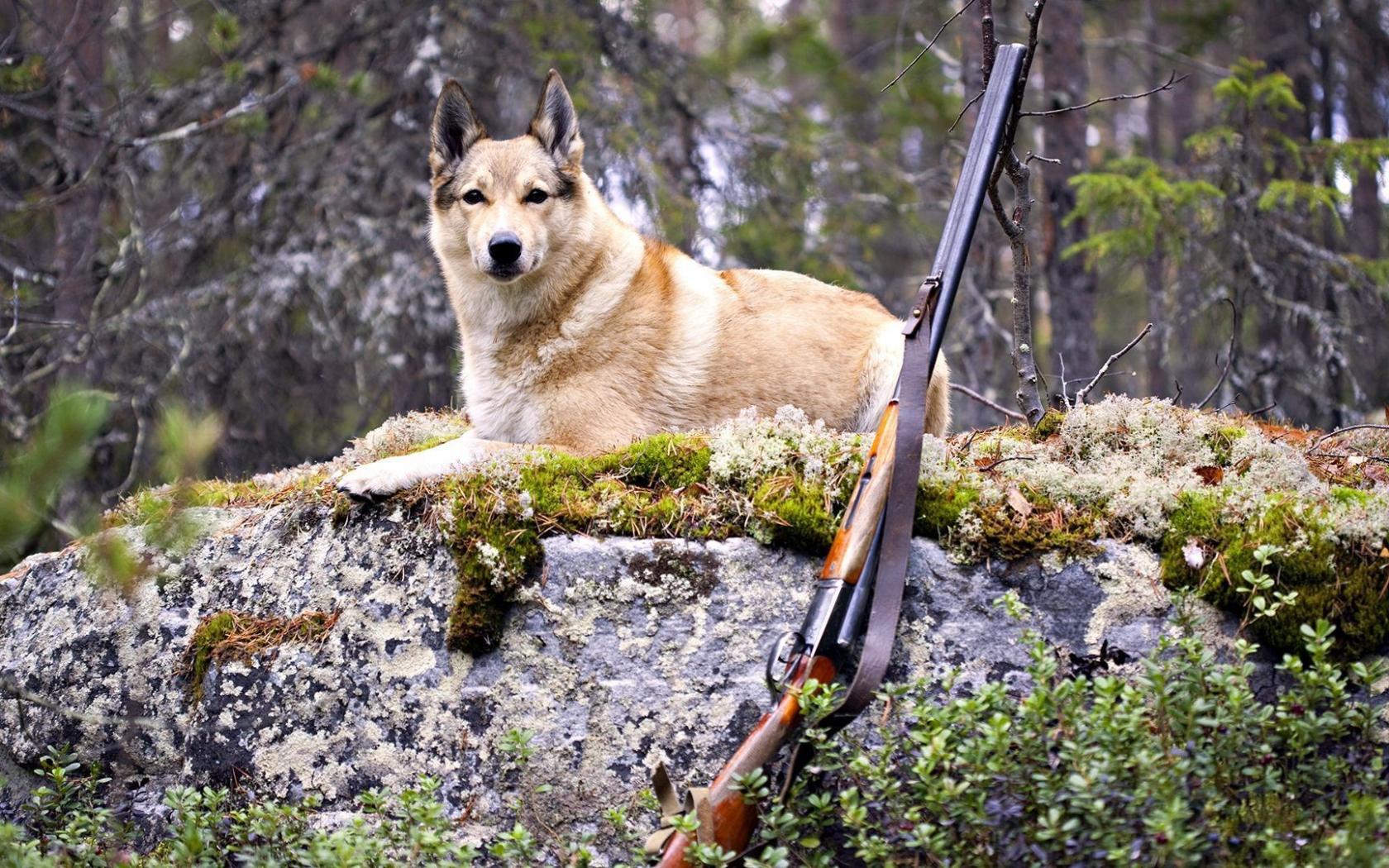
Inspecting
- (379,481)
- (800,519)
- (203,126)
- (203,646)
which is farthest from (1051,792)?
(203,126)

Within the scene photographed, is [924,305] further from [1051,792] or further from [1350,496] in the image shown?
[1051,792]

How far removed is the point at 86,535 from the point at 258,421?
6433mm

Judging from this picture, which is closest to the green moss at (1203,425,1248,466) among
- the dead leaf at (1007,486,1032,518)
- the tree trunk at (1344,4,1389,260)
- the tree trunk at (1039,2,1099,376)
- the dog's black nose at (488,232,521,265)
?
the dead leaf at (1007,486,1032,518)

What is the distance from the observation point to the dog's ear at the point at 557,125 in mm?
5254

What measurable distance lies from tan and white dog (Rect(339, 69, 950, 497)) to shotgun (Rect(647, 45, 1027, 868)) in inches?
51.7

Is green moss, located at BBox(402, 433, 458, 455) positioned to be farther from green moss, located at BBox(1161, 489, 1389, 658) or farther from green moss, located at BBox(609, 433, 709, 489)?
green moss, located at BBox(1161, 489, 1389, 658)

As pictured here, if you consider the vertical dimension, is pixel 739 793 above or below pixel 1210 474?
below

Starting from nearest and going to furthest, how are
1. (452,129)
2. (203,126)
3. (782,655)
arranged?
(782,655), (452,129), (203,126)

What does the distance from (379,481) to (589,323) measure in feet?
4.79

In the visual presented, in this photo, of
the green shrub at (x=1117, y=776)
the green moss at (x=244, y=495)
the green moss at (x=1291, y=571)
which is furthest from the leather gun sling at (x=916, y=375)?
the green moss at (x=244, y=495)

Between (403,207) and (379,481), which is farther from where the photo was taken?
(403,207)

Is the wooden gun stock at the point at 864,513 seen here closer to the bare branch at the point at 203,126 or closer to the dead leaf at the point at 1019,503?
the dead leaf at the point at 1019,503

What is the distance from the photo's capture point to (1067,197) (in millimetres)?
8695

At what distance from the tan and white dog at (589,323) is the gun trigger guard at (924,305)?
4.25 ft
